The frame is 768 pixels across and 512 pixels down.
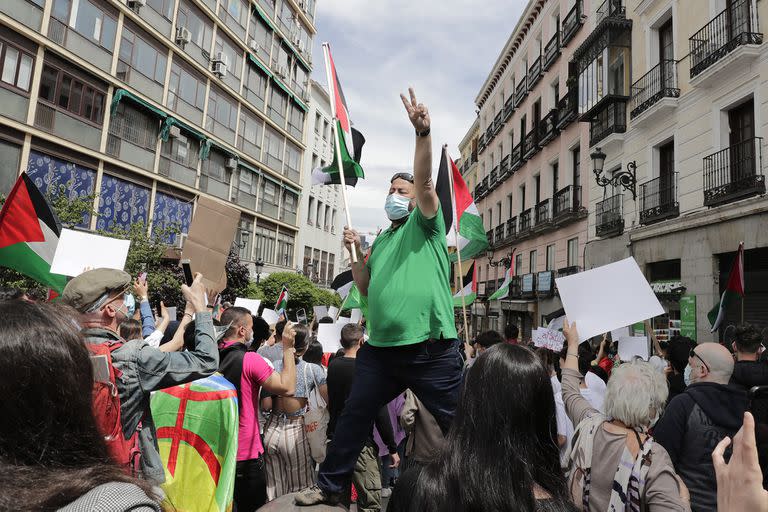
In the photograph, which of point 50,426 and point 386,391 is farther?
point 386,391

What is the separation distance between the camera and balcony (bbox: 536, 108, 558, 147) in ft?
76.9

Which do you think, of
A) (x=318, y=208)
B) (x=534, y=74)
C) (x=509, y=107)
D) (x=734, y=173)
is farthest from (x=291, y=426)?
(x=318, y=208)

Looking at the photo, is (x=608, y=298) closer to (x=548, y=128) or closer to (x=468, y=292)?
(x=468, y=292)

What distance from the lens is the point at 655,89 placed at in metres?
15.1

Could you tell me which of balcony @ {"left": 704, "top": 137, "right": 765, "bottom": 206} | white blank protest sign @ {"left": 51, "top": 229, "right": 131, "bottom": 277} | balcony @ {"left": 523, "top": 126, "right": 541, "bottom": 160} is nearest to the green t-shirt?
white blank protest sign @ {"left": 51, "top": 229, "right": 131, "bottom": 277}

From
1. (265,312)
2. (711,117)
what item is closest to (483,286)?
(711,117)

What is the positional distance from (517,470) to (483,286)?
115ft

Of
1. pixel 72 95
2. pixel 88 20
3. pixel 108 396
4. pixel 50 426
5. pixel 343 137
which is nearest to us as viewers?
pixel 50 426

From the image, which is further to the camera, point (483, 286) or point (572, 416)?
point (483, 286)

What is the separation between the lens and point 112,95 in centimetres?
2127

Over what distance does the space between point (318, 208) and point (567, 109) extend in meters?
24.7

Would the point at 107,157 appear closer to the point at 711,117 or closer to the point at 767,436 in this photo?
the point at 711,117

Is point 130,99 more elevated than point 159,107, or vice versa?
point 159,107

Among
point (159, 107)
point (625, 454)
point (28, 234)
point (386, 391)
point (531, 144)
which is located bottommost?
point (625, 454)
